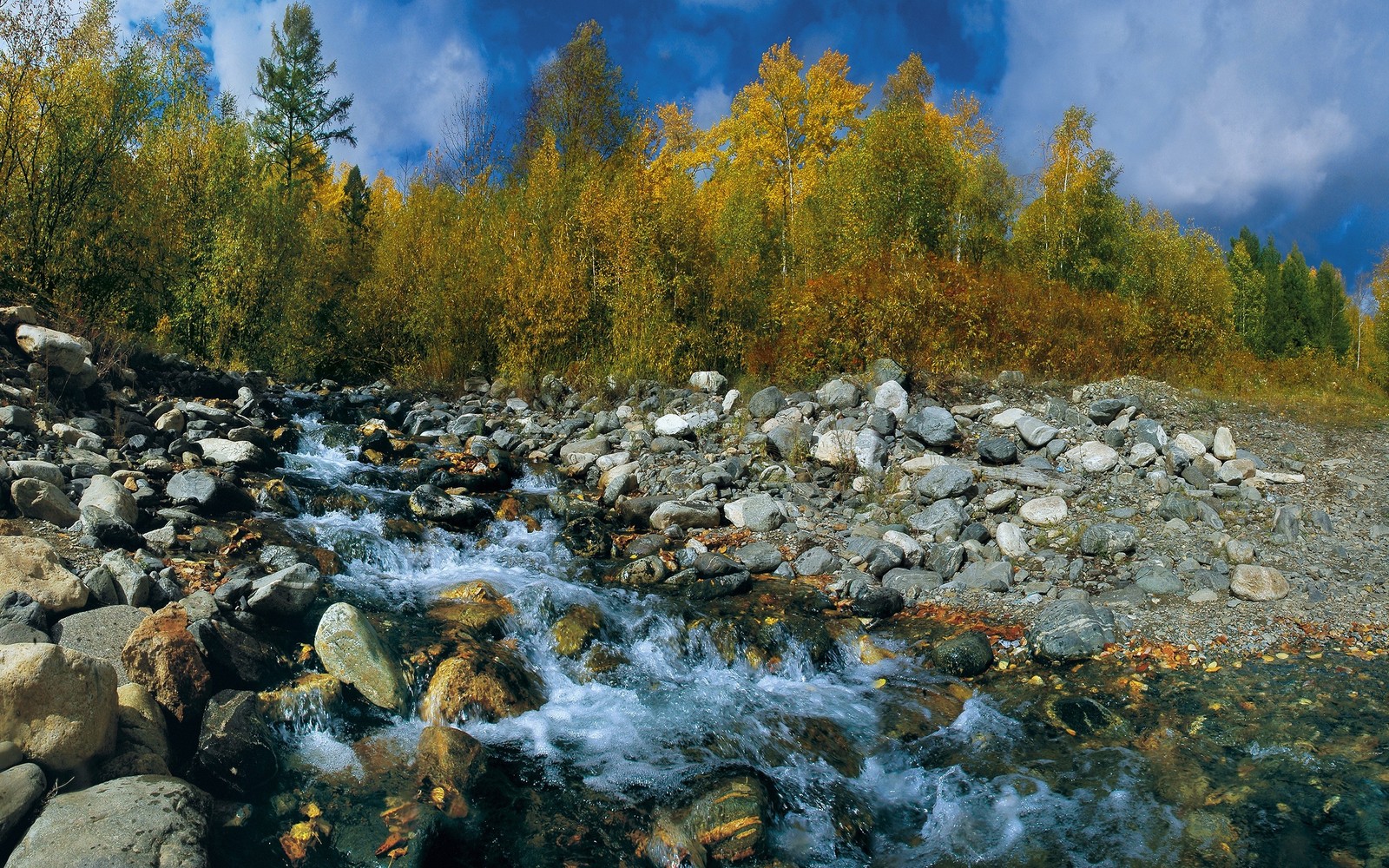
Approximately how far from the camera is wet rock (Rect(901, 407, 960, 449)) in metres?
10.4

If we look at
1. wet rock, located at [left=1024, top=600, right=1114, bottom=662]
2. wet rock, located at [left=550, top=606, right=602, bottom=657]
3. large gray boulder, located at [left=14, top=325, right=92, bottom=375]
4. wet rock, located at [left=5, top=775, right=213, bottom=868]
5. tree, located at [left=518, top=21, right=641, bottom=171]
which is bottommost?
wet rock, located at [left=5, top=775, right=213, bottom=868]

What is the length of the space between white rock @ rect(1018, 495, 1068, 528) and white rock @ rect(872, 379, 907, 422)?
9.22 ft

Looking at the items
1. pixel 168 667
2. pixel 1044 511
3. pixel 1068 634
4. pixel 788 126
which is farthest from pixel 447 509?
pixel 788 126

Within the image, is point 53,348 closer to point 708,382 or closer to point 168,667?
point 168,667

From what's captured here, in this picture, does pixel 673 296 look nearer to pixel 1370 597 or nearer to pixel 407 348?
pixel 407 348

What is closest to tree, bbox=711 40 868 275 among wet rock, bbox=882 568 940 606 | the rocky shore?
the rocky shore

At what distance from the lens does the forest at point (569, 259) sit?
12.8m

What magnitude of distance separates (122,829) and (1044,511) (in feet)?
27.5

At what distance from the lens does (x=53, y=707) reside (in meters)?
3.55

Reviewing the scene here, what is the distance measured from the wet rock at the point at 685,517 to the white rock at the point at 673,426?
2.80 m

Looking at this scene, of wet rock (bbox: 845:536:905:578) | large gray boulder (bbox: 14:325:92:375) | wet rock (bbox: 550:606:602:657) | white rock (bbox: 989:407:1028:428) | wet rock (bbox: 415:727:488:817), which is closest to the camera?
wet rock (bbox: 415:727:488:817)

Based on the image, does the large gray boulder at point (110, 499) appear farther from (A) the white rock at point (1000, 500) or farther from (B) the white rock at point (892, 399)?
(B) the white rock at point (892, 399)

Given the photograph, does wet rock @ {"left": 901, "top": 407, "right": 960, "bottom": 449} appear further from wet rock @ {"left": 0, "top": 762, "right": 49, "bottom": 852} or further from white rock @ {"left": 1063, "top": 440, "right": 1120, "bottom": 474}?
wet rock @ {"left": 0, "top": 762, "right": 49, "bottom": 852}

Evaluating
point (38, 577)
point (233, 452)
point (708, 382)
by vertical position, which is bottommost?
point (38, 577)
